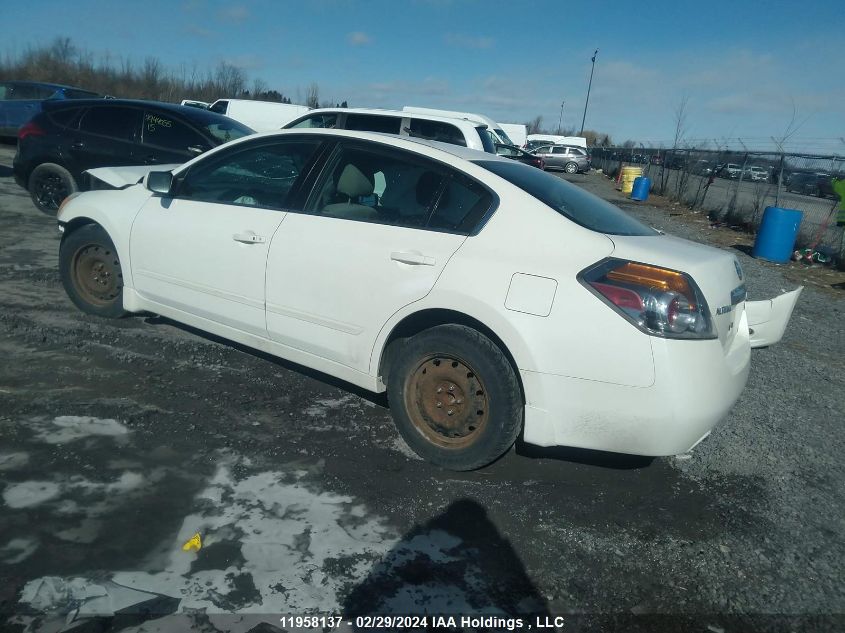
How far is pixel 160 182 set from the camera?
14.5 ft

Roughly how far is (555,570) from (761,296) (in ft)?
23.2

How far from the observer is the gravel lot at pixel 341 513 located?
95.9 inches

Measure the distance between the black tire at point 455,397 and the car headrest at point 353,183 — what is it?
39.7 inches

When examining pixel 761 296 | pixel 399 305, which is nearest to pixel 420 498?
pixel 399 305

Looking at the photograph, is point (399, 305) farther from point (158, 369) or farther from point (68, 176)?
point (68, 176)

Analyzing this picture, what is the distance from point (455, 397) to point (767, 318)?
2.12 m

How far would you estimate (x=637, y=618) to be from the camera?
245cm

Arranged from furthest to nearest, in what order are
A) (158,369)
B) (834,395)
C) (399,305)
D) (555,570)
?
1. (834,395)
2. (158,369)
3. (399,305)
4. (555,570)

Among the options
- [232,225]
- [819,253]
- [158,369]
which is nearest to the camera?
[232,225]

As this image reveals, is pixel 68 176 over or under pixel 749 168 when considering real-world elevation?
under

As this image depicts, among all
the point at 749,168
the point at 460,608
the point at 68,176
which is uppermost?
the point at 749,168

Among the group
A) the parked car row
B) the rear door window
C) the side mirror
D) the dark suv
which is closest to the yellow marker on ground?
the side mirror

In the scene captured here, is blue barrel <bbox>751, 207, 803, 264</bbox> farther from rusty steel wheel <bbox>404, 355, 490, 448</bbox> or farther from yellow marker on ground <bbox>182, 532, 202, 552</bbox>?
yellow marker on ground <bbox>182, 532, 202, 552</bbox>

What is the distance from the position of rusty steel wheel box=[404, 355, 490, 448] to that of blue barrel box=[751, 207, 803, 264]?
34.7 ft
